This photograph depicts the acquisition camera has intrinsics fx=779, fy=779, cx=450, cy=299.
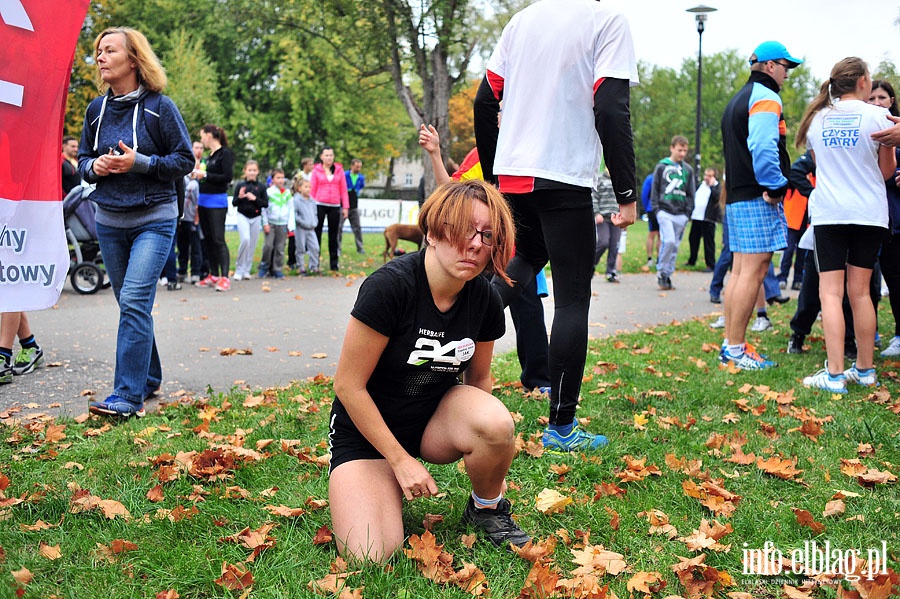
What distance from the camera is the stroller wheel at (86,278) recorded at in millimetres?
10594

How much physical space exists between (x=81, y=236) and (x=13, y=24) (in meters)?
8.46

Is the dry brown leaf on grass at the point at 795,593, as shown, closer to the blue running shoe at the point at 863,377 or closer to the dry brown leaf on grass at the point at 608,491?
the dry brown leaf on grass at the point at 608,491

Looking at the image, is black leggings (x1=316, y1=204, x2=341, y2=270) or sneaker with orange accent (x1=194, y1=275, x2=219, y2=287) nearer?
sneaker with orange accent (x1=194, y1=275, x2=219, y2=287)

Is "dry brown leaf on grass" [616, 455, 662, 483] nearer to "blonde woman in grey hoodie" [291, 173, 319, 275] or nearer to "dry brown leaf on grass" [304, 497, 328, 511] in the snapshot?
"dry brown leaf on grass" [304, 497, 328, 511]

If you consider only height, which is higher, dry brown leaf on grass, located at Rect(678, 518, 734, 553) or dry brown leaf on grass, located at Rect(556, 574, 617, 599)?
dry brown leaf on grass, located at Rect(678, 518, 734, 553)

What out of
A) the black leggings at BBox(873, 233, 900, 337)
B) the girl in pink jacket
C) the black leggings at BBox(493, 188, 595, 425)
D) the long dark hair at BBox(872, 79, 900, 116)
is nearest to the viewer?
the black leggings at BBox(493, 188, 595, 425)

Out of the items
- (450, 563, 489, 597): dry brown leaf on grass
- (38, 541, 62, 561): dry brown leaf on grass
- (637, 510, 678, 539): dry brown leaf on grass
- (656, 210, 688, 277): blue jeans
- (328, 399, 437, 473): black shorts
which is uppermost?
(656, 210, 688, 277): blue jeans

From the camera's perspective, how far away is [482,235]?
2.78 metres

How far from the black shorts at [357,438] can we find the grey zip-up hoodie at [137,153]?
2.51m

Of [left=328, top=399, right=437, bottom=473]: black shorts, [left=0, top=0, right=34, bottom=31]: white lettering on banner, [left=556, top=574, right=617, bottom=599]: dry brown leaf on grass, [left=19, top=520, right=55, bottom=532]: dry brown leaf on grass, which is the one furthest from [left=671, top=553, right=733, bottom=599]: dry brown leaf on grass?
[left=0, top=0, right=34, bottom=31]: white lettering on banner

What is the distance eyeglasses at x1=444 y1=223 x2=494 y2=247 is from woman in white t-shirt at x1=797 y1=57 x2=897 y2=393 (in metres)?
3.65

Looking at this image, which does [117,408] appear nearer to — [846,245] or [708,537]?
[708,537]

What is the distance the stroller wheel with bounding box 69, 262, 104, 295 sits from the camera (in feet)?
34.8

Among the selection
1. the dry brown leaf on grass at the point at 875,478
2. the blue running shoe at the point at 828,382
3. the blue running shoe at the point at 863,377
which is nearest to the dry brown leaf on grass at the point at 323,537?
the dry brown leaf on grass at the point at 875,478
